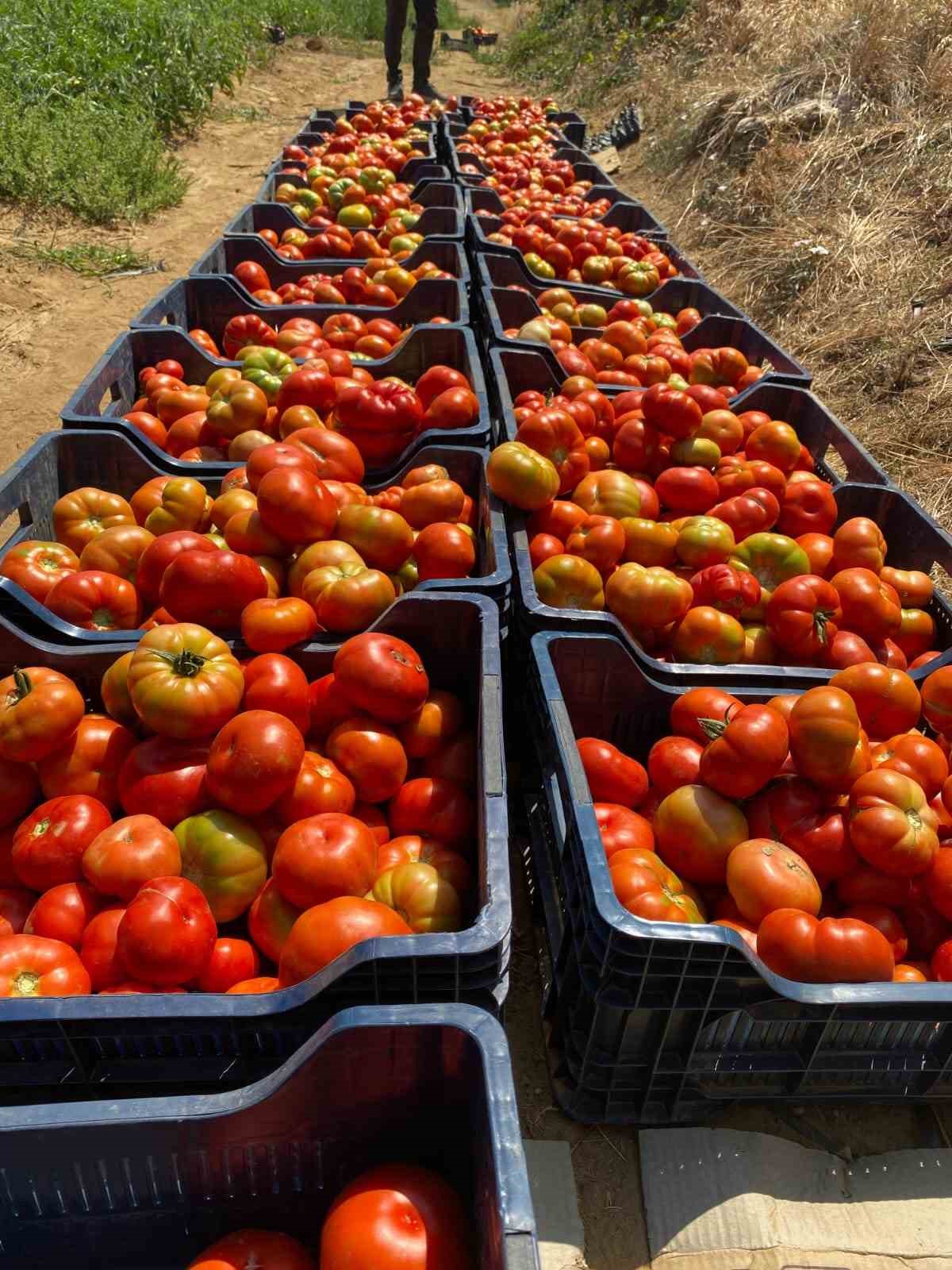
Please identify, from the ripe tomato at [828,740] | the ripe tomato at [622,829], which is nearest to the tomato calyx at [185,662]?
the ripe tomato at [622,829]

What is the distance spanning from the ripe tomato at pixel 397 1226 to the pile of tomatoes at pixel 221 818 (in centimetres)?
41

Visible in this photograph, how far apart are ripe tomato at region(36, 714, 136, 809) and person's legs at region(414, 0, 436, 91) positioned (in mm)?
13661

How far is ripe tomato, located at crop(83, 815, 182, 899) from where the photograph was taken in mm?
1833

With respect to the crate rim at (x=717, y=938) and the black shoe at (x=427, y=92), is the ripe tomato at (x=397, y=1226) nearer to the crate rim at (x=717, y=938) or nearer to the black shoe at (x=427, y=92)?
the crate rim at (x=717, y=938)

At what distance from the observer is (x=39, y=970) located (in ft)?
5.59

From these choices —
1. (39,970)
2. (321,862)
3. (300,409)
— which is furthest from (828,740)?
(300,409)

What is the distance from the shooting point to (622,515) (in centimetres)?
321

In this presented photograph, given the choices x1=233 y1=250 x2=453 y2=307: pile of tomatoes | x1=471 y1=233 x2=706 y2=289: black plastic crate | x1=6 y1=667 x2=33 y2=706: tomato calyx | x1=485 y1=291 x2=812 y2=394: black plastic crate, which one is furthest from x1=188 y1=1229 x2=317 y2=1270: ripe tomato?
x1=471 y1=233 x2=706 y2=289: black plastic crate

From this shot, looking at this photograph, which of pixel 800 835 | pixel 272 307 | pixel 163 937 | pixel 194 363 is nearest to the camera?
pixel 163 937

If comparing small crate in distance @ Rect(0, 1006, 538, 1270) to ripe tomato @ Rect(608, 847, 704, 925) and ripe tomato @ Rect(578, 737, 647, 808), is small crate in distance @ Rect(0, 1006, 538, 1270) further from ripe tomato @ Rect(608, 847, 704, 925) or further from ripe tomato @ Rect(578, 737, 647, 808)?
ripe tomato @ Rect(578, 737, 647, 808)

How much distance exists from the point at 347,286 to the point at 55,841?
4124mm

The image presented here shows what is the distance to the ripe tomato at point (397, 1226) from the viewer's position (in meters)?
1.29

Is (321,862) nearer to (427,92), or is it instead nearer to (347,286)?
(347,286)

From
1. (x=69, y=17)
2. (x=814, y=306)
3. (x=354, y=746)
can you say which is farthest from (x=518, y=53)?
(x=354, y=746)
